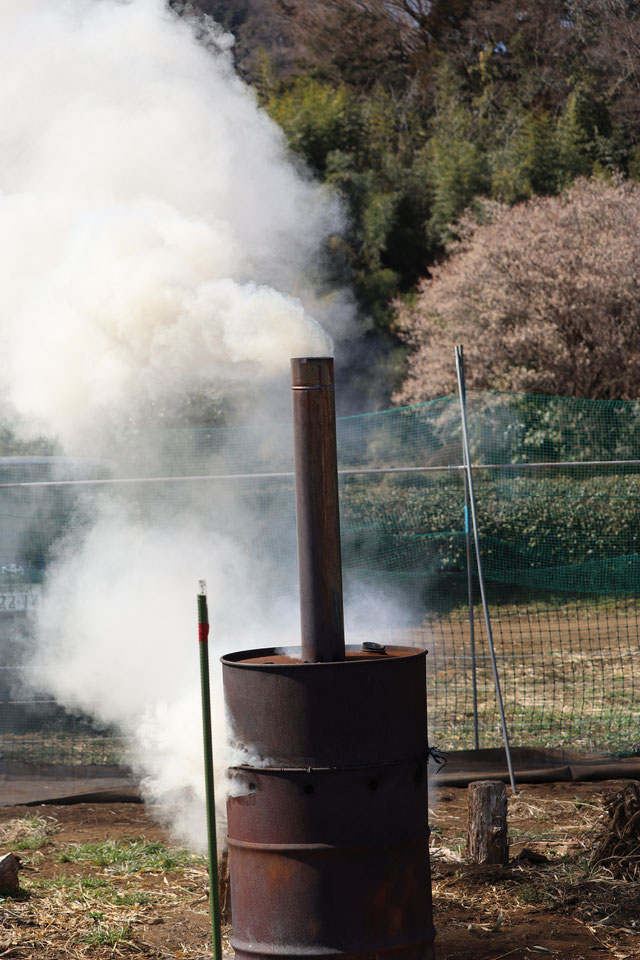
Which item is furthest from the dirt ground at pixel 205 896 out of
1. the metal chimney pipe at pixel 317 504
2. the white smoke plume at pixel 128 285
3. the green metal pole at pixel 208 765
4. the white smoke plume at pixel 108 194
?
the white smoke plume at pixel 108 194

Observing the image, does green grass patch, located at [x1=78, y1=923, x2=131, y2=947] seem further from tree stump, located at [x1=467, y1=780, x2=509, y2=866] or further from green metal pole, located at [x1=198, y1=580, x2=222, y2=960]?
tree stump, located at [x1=467, y1=780, x2=509, y2=866]

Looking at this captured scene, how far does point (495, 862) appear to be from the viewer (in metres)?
5.26

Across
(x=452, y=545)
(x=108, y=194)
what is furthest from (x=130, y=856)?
(x=452, y=545)

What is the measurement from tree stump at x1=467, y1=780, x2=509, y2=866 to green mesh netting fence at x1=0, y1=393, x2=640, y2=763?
7.86 ft

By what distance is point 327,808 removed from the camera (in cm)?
365

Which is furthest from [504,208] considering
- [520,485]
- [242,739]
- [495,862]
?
[242,739]

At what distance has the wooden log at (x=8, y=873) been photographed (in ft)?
16.4

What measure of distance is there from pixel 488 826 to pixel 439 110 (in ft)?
76.4

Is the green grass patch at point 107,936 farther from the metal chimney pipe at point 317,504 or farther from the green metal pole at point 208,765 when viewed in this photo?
the metal chimney pipe at point 317,504

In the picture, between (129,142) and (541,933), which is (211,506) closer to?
(129,142)

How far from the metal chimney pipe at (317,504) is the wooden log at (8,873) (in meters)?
2.07

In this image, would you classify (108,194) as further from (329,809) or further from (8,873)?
(329,809)

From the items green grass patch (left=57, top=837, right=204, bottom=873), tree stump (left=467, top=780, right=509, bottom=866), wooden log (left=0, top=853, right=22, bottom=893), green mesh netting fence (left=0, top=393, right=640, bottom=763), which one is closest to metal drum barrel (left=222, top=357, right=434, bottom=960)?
tree stump (left=467, top=780, right=509, bottom=866)

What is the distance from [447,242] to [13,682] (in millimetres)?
14601
